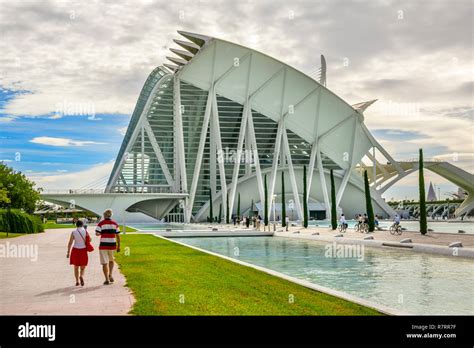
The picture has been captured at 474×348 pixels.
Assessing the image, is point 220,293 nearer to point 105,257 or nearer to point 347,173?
point 105,257

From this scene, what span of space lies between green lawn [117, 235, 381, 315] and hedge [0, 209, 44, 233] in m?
23.3

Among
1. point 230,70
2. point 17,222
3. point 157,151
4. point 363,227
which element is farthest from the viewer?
point 157,151

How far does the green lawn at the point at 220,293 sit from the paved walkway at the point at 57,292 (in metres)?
0.38

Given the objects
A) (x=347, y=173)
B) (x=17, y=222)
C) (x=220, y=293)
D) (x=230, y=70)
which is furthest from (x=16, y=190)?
(x=347, y=173)

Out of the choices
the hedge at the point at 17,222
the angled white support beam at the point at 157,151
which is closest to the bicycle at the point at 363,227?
the hedge at the point at 17,222

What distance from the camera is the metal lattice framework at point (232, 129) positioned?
70000 mm

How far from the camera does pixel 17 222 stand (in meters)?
36.7

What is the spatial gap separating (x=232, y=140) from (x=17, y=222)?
152ft

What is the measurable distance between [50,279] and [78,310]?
478 centimetres

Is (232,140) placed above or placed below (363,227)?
above

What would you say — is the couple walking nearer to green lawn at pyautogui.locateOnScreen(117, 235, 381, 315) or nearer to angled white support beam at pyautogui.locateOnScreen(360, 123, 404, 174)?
green lawn at pyautogui.locateOnScreen(117, 235, 381, 315)

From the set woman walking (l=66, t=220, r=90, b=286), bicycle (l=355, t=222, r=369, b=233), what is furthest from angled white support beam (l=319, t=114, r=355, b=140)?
woman walking (l=66, t=220, r=90, b=286)

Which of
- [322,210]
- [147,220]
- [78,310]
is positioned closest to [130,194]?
[147,220]
